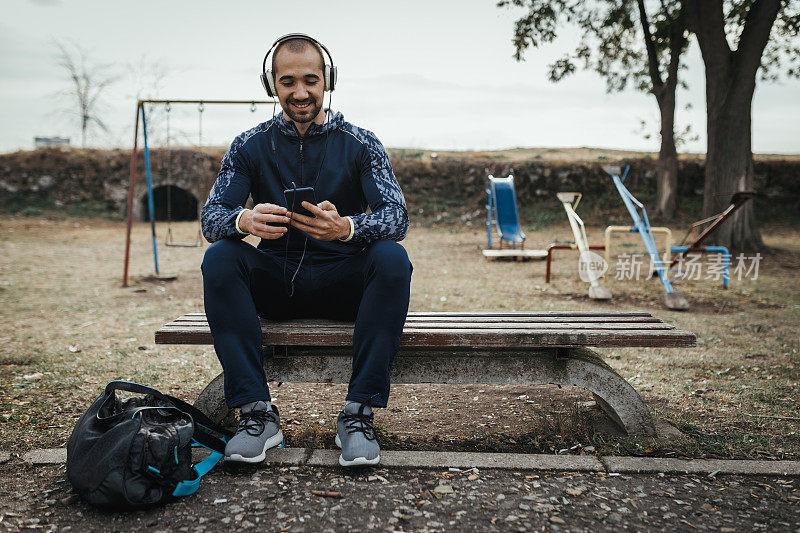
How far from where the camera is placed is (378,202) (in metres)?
2.87

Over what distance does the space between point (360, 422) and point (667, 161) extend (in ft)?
46.9

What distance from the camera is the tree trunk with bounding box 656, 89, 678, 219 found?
1459 centimetres

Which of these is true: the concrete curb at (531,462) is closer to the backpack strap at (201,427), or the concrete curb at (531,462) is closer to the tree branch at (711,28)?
the backpack strap at (201,427)

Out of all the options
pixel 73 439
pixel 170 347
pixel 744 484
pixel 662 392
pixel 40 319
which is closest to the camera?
pixel 73 439

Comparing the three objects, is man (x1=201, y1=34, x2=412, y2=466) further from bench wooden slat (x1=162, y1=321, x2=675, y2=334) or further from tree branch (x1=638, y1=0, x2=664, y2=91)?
tree branch (x1=638, y1=0, x2=664, y2=91)

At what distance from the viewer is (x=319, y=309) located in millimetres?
2910

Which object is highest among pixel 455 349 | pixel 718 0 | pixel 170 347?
pixel 718 0

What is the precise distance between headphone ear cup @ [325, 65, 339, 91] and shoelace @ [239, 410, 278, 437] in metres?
1.56

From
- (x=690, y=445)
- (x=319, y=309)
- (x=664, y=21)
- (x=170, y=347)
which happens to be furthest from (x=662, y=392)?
(x=664, y=21)

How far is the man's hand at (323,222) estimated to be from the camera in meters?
2.56

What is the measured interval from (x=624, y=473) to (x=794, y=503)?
23.4 inches

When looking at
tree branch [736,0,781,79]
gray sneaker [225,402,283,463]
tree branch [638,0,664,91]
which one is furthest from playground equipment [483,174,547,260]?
gray sneaker [225,402,283,463]

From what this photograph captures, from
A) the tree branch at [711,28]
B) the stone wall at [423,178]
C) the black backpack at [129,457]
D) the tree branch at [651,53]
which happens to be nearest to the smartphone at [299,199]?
the black backpack at [129,457]

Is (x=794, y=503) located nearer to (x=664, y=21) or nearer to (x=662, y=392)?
(x=662, y=392)
